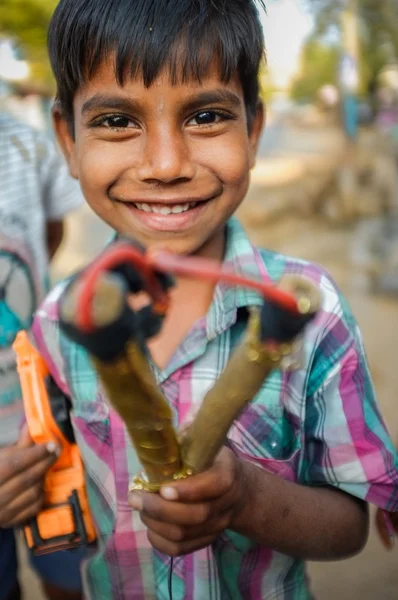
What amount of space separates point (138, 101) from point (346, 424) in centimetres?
52

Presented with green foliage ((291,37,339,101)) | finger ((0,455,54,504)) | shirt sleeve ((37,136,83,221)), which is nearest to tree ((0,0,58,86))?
shirt sleeve ((37,136,83,221))

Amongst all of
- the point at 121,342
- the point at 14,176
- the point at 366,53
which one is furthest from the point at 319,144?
the point at 121,342

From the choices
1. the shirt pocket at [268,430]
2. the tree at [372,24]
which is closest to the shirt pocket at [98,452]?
the shirt pocket at [268,430]

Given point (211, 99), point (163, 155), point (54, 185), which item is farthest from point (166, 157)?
point (54, 185)

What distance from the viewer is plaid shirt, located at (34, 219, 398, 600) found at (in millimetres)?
932

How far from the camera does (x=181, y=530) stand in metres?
0.68

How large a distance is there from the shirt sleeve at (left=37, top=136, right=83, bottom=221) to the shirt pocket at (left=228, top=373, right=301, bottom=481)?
786 millimetres

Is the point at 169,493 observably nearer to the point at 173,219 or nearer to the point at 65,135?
the point at 173,219

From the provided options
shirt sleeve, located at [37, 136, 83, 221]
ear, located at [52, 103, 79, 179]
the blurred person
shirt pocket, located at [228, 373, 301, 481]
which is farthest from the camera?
shirt sleeve, located at [37, 136, 83, 221]

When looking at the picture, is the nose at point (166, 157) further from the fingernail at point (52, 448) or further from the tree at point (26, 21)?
the tree at point (26, 21)

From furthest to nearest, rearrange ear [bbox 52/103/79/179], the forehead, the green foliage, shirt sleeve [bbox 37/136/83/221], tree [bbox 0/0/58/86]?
the green foliage
tree [bbox 0/0/58/86]
shirt sleeve [bbox 37/136/83/221]
ear [bbox 52/103/79/179]
the forehead

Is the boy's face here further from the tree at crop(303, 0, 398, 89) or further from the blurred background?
the tree at crop(303, 0, 398, 89)

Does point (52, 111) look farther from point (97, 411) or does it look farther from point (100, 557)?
point (100, 557)

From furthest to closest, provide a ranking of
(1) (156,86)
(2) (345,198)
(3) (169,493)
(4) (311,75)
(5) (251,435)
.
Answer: (4) (311,75), (2) (345,198), (5) (251,435), (1) (156,86), (3) (169,493)
